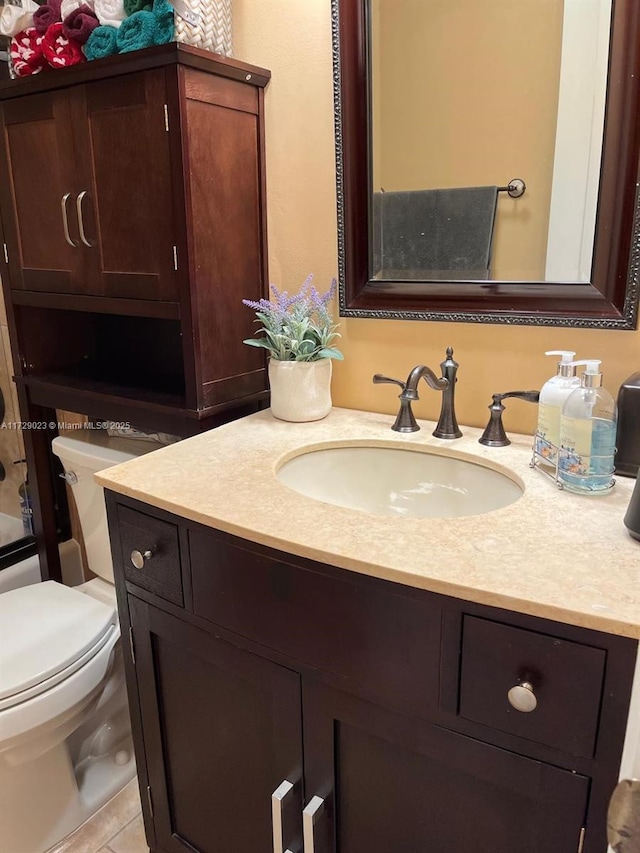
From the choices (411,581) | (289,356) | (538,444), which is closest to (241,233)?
(289,356)

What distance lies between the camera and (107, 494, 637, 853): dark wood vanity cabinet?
29.9 inches

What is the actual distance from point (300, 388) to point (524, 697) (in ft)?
2.57

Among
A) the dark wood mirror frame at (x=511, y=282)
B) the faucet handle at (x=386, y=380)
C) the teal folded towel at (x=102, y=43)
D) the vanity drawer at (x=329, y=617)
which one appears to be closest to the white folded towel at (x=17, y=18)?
the teal folded towel at (x=102, y=43)

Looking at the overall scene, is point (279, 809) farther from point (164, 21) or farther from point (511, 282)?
point (164, 21)

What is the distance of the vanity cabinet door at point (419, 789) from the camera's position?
0.79 m

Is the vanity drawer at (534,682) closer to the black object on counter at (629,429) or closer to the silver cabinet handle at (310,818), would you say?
the silver cabinet handle at (310,818)

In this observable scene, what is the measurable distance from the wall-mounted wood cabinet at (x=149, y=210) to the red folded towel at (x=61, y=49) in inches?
1.2

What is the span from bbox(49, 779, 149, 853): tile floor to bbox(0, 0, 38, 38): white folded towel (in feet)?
6.06

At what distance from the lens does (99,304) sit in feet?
4.82

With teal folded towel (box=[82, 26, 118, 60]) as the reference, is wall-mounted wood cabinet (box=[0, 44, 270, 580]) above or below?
below

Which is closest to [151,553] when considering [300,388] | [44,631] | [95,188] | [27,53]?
[300,388]

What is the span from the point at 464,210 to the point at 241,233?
486 mm

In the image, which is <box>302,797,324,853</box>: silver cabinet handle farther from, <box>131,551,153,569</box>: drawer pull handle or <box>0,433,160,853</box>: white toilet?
<box>0,433,160,853</box>: white toilet

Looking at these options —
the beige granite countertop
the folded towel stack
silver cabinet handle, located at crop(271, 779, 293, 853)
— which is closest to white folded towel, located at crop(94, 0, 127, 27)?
the folded towel stack
